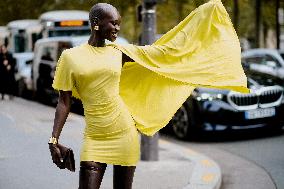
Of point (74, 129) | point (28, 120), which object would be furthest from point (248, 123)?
point (28, 120)

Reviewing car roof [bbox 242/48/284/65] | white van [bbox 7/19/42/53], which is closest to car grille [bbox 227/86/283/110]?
car roof [bbox 242/48/284/65]

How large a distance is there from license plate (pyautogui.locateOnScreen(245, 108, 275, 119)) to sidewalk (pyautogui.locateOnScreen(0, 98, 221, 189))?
61.2 inches

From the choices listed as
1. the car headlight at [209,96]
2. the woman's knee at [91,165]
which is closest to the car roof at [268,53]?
the car headlight at [209,96]

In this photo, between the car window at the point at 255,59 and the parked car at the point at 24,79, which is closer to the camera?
the car window at the point at 255,59

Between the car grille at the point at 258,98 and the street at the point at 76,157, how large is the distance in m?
0.56

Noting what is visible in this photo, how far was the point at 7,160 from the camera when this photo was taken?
26.3 ft

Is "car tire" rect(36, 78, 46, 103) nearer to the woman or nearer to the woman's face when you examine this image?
the woman

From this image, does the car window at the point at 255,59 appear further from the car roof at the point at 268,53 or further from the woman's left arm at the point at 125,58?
the woman's left arm at the point at 125,58

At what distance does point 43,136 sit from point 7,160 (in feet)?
6.57

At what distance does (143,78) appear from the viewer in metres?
4.49

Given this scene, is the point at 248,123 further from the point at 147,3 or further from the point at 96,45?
the point at 96,45

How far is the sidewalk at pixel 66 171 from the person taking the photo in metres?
6.80

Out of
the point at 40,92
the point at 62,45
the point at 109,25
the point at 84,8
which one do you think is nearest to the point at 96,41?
the point at 109,25

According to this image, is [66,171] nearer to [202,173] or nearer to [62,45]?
[202,173]
